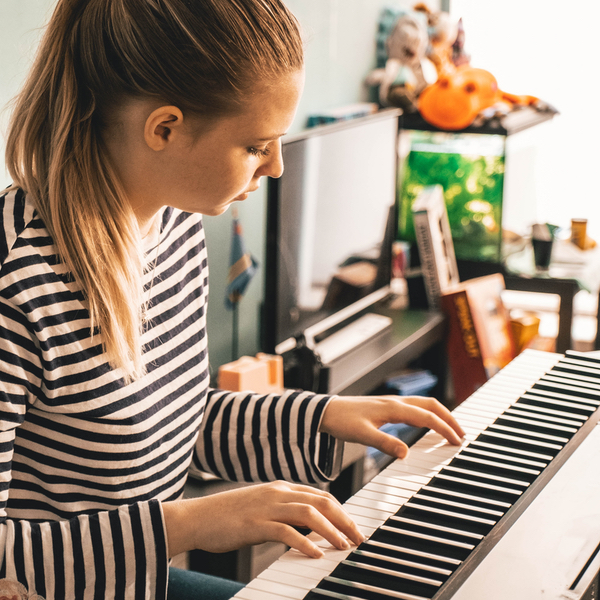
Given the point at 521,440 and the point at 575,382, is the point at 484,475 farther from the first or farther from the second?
the point at 575,382

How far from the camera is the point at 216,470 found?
1.14m

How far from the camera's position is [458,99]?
8.96ft

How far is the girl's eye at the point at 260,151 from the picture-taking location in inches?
34.2

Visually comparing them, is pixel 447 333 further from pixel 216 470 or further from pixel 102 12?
pixel 102 12

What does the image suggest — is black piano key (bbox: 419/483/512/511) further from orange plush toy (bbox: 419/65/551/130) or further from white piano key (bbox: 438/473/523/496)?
orange plush toy (bbox: 419/65/551/130)

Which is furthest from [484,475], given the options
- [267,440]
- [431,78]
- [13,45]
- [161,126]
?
[431,78]

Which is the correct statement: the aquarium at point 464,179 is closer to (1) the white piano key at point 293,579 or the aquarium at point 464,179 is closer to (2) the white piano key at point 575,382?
(2) the white piano key at point 575,382

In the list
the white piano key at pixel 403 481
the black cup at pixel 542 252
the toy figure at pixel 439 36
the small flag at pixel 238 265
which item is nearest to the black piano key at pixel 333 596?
the white piano key at pixel 403 481

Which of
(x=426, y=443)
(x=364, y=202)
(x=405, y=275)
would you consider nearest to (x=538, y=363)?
(x=426, y=443)

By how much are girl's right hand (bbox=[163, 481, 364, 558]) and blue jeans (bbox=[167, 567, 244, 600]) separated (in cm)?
35

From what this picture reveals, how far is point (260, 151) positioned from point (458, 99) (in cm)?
202

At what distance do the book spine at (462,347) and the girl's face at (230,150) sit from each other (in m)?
1.77

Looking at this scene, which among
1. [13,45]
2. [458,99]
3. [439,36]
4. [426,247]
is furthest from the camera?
[439,36]

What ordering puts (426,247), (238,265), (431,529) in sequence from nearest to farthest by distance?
(431,529) → (238,265) → (426,247)
